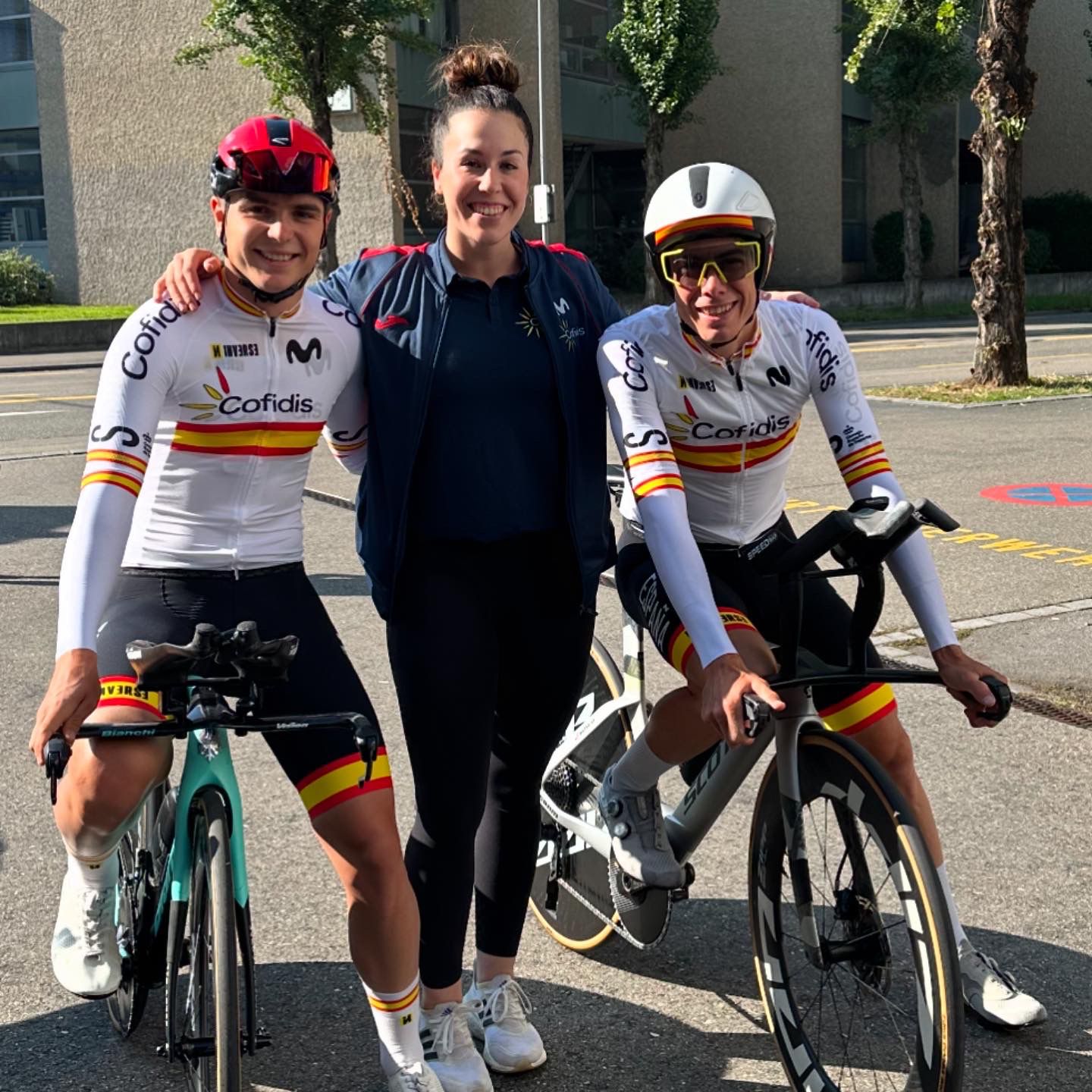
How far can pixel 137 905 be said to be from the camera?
3396mm

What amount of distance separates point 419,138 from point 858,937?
3143cm

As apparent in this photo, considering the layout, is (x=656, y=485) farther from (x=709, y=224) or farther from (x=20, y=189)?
(x=20, y=189)

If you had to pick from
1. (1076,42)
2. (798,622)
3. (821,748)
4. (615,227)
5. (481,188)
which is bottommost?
(821,748)

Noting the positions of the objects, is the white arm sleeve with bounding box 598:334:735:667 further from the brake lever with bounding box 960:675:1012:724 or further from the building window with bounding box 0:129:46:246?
the building window with bounding box 0:129:46:246

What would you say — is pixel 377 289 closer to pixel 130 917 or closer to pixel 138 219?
pixel 130 917

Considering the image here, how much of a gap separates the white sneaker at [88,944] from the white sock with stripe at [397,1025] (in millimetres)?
610

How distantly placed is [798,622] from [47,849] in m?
2.84

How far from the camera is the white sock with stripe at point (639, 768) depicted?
3594mm

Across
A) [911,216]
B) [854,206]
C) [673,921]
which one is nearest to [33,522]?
[673,921]

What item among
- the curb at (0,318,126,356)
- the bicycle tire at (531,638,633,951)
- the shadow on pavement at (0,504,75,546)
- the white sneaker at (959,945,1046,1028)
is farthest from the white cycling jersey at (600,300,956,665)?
the curb at (0,318,126,356)

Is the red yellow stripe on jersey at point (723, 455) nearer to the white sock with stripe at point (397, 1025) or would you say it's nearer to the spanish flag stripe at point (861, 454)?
the spanish flag stripe at point (861, 454)

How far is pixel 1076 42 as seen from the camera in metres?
52.4

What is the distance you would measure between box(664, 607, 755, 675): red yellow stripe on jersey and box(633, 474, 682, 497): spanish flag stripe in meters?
0.31

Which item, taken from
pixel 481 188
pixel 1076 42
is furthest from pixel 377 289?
pixel 1076 42
